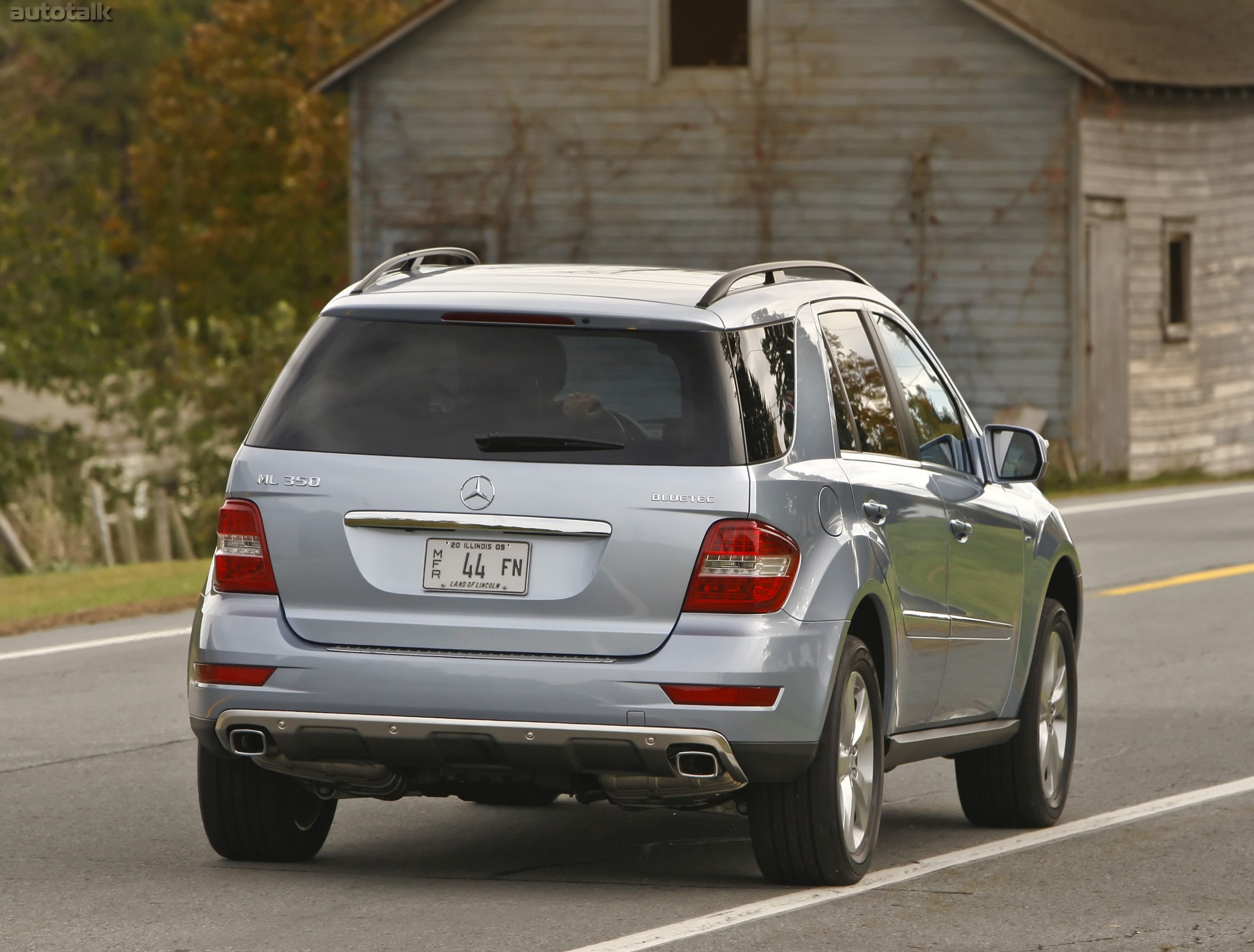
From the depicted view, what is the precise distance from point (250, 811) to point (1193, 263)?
2707cm

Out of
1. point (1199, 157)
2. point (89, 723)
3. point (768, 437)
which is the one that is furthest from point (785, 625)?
point (1199, 157)

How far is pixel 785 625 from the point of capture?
6254 millimetres

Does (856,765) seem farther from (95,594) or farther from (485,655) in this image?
(95,594)

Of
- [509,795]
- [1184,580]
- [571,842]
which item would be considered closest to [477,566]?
[509,795]

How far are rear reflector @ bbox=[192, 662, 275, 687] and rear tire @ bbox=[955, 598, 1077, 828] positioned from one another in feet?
9.04

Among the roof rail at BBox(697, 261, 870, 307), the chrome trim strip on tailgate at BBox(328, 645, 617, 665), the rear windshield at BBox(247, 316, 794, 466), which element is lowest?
the chrome trim strip on tailgate at BBox(328, 645, 617, 665)

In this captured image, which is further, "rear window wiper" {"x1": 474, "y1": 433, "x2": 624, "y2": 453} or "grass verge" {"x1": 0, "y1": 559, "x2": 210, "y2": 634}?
"grass verge" {"x1": 0, "y1": 559, "x2": 210, "y2": 634}

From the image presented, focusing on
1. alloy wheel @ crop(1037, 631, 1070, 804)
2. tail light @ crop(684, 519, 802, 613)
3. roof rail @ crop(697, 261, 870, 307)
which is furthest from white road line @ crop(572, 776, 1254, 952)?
roof rail @ crop(697, 261, 870, 307)

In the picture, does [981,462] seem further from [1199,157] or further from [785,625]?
[1199,157]

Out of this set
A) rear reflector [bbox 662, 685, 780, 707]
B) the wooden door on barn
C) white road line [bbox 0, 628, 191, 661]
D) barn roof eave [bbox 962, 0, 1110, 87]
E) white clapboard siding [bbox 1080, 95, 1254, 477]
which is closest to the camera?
rear reflector [bbox 662, 685, 780, 707]

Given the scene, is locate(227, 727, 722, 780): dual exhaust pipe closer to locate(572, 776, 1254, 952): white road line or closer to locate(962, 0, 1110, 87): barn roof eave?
locate(572, 776, 1254, 952): white road line

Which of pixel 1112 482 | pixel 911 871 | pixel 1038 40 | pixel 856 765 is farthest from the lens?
pixel 1112 482

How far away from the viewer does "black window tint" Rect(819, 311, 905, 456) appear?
23.2 ft

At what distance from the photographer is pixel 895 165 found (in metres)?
30.2
